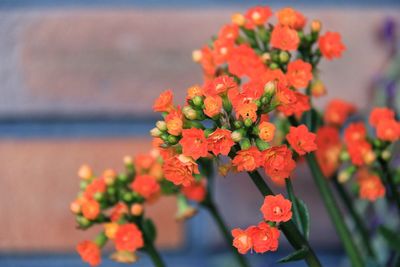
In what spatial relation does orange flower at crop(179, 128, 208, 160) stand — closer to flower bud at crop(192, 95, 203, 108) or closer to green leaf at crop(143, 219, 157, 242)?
flower bud at crop(192, 95, 203, 108)

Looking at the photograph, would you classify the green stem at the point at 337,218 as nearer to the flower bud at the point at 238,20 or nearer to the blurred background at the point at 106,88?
the flower bud at the point at 238,20

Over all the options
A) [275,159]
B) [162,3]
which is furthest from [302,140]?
[162,3]

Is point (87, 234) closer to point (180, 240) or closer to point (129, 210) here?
point (180, 240)

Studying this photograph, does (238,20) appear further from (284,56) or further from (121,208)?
(121,208)

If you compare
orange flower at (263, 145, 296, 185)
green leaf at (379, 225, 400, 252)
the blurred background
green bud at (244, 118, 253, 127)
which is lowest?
green leaf at (379, 225, 400, 252)

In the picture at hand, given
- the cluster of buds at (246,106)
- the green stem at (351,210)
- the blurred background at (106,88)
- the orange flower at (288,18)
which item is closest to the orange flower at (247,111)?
the cluster of buds at (246,106)

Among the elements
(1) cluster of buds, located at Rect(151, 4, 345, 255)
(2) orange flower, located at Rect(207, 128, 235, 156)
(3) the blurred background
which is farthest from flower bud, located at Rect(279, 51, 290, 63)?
(3) the blurred background

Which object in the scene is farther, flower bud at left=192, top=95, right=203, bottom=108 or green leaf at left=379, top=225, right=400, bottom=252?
green leaf at left=379, top=225, right=400, bottom=252
